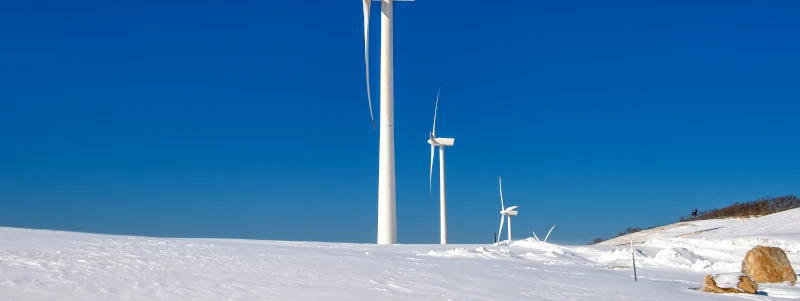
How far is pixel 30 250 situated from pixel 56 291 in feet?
9.67

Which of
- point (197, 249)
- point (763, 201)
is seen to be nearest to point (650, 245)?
point (197, 249)

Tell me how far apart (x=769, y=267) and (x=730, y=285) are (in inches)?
127

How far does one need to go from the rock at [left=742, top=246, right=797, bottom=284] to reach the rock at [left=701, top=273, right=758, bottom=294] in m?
2.75

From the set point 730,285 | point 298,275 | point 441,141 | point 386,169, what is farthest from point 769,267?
point 441,141

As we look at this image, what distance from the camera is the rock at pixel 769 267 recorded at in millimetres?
15406

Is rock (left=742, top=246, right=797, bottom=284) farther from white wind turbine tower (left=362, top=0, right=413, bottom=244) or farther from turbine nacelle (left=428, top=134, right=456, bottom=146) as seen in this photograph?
turbine nacelle (left=428, top=134, right=456, bottom=146)

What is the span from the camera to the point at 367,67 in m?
26.6

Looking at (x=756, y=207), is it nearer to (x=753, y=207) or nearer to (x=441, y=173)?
(x=753, y=207)

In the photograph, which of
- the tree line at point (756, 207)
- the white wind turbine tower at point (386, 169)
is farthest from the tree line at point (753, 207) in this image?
the white wind turbine tower at point (386, 169)

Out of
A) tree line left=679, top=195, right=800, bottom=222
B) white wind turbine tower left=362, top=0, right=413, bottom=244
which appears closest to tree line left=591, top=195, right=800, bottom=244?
tree line left=679, top=195, right=800, bottom=222

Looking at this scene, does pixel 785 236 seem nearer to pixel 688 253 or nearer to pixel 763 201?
pixel 688 253

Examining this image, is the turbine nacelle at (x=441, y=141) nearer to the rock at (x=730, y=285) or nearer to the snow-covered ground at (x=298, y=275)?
the snow-covered ground at (x=298, y=275)

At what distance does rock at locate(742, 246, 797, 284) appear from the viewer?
1541cm

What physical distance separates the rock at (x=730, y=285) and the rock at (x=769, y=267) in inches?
108
